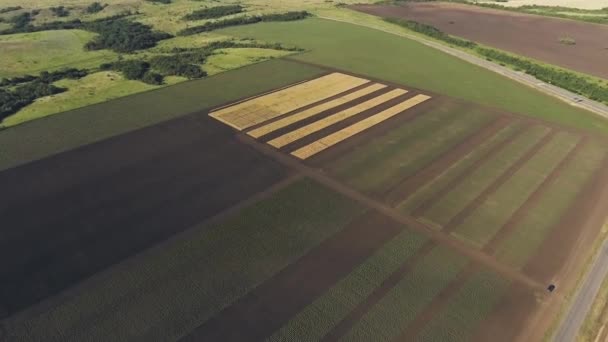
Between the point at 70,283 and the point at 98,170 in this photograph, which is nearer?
the point at 70,283

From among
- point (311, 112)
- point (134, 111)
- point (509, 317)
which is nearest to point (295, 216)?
point (509, 317)

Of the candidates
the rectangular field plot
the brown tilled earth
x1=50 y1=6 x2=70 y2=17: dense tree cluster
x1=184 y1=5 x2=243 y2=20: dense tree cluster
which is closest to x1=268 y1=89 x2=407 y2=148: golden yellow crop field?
the rectangular field plot

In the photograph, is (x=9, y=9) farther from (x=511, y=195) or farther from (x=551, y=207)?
(x=551, y=207)

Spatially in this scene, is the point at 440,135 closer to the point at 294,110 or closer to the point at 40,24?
the point at 294,110

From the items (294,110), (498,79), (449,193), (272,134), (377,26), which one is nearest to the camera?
(449,193)

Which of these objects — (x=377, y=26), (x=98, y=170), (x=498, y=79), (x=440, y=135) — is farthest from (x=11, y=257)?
(x=377, y=26)

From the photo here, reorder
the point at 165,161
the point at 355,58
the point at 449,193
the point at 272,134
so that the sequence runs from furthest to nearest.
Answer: the point at 355,58 < the point at 272,134 < the point at 165,161 < the point at 449,193

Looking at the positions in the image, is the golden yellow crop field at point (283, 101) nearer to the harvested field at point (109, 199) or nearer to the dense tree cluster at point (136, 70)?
the harvested field at point (109, 199)
